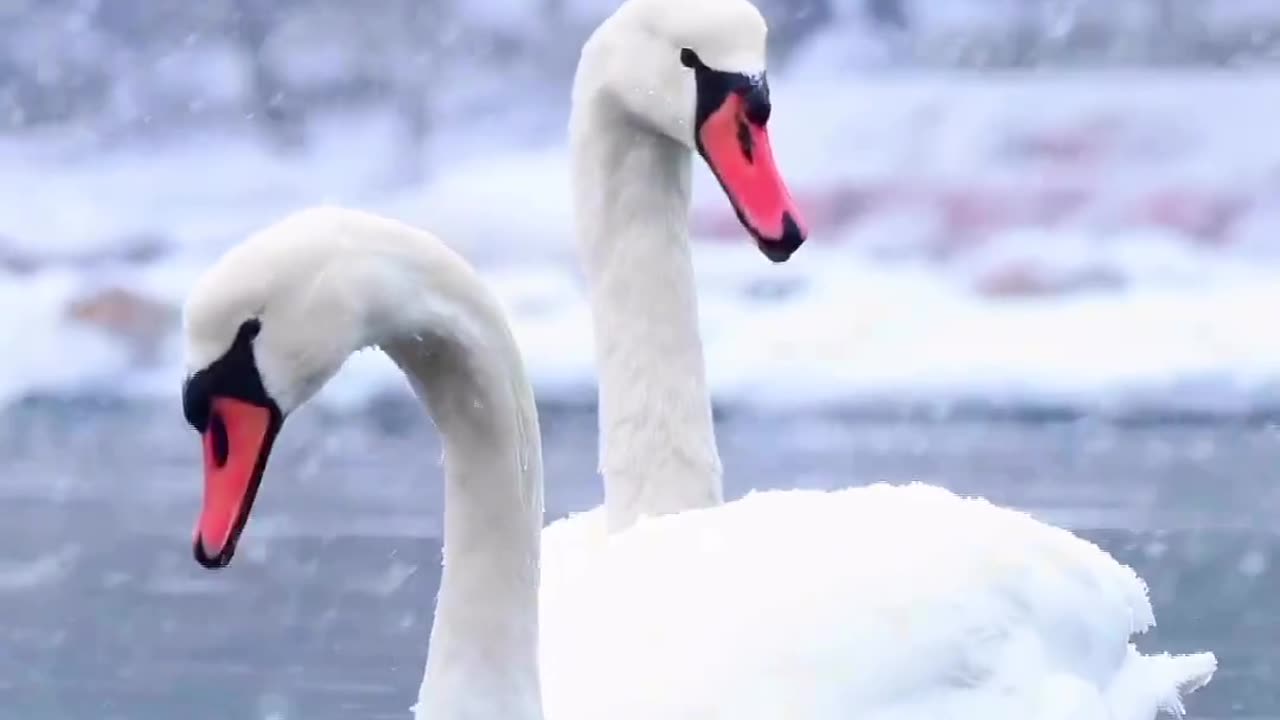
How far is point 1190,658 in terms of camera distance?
4.25 m

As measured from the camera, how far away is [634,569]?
353 centimetres

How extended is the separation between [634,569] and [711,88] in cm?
74

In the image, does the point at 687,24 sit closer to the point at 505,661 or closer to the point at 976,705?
the point at 976,705

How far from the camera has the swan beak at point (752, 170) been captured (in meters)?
3.49

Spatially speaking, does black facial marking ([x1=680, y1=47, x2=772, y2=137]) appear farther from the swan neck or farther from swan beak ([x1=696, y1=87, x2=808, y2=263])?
the swan neck

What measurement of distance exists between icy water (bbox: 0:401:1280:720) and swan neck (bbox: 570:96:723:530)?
0.77m

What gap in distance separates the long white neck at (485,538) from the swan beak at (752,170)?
74 centimetres

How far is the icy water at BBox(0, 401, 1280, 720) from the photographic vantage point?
496cm

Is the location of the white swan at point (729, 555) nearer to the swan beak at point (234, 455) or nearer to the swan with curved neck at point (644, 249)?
the swan with curved neck at point (644, 249)

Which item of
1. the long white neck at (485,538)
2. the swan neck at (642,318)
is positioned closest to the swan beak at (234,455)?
the long white neck at (485,538)

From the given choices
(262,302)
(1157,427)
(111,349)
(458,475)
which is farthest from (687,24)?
(111,349)

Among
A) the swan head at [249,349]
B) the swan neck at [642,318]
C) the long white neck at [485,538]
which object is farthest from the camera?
the swan neck at [642,318]

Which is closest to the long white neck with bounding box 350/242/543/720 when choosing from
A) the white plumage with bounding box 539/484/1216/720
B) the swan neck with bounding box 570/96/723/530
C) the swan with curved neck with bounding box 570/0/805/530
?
the white plumage with bounding box 539/484/1216/720

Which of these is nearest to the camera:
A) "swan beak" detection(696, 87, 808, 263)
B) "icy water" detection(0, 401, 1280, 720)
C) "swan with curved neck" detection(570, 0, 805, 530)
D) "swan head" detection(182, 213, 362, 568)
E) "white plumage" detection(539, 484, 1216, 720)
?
"swan head" detection(182, 213, 362, 568)
